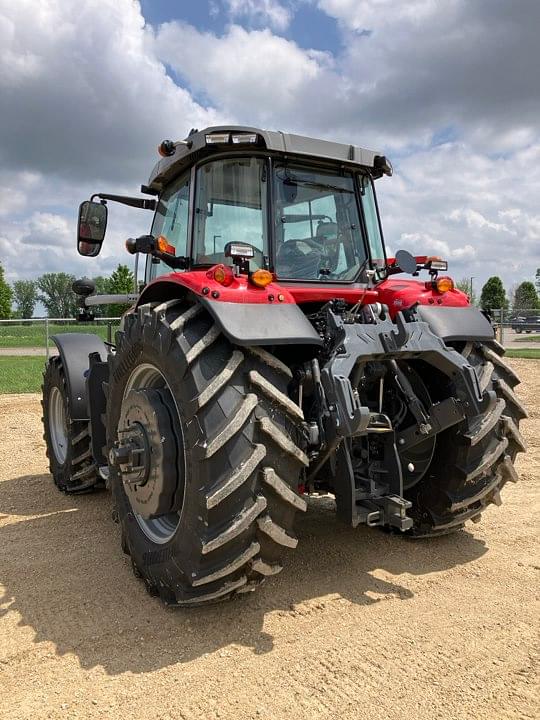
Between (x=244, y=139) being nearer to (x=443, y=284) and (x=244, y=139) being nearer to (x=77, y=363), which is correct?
(x=443, y=284)

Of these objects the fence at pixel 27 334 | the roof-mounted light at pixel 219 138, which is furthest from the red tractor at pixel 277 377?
the fence at pixel 27 334

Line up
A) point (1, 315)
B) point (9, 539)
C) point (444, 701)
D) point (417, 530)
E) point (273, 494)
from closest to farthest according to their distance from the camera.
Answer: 1. point (444, 701)
2. point (273, 494)
3. point (417, 530)
4. point (9, 539)
5. point (1, 315)

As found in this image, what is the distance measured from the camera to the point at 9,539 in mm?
4164

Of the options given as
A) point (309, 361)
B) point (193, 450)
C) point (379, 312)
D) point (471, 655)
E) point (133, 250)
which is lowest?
point (471, 655)

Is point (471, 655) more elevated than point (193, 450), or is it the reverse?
point (193, 450)

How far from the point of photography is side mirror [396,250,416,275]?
3.65 meters

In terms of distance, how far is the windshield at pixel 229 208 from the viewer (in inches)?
142

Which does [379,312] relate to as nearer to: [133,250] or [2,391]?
[133,250]

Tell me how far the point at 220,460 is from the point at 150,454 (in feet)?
2.21

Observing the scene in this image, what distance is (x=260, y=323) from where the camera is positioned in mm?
2781

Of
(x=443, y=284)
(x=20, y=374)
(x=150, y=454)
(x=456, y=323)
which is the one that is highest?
(x=443, y=284)

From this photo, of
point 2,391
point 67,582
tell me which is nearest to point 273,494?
point 67,582

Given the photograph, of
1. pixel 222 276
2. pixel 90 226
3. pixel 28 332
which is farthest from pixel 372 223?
pixel 28 332

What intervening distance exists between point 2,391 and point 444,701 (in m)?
12.0
